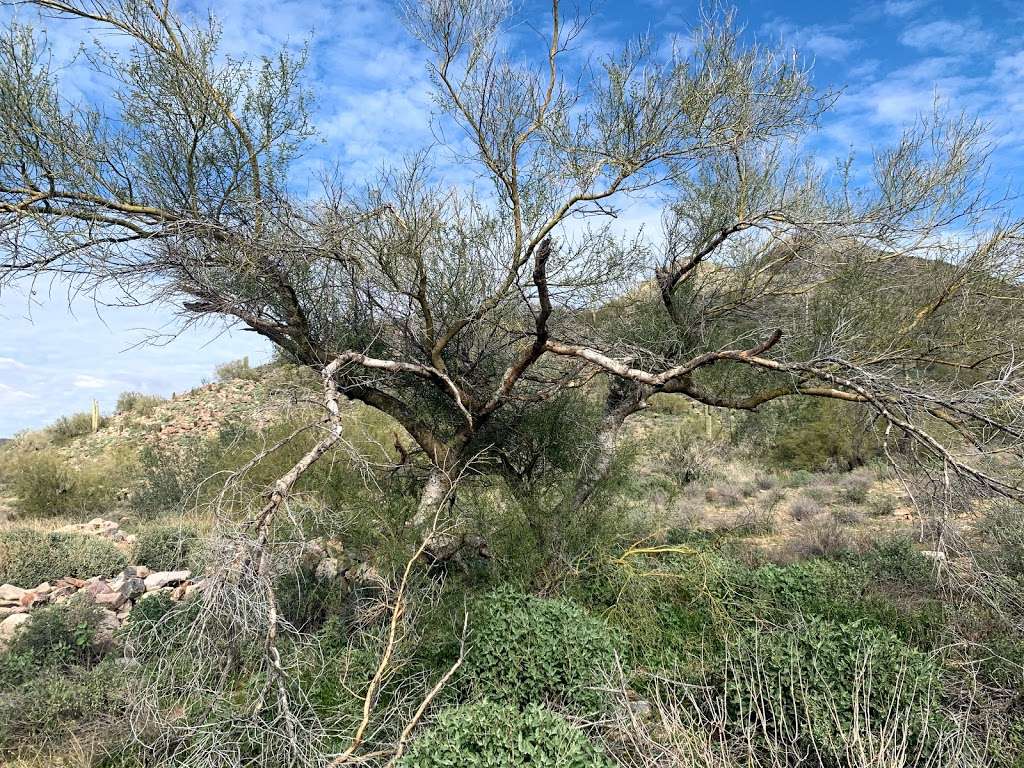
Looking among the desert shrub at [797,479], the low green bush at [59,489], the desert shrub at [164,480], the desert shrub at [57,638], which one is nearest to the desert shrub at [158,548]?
the desert shrub at [57,638]

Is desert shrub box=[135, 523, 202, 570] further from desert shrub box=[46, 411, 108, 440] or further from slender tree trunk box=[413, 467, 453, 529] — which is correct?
desert shrub box=[46, 411, 108, 440]

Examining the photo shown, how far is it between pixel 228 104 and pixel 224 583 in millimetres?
4822

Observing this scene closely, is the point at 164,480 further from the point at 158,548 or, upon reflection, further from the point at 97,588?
the point at 97,588

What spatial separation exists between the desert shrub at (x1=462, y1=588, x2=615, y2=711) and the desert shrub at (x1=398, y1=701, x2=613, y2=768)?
86 cm

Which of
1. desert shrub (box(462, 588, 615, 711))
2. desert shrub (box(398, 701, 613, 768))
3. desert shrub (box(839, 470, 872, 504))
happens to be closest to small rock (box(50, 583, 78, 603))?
desert shrub (box(462, 588, 615, 711))

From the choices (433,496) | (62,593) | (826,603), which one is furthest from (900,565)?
(62,593)

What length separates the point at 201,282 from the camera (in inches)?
257

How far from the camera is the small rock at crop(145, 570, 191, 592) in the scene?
852cm

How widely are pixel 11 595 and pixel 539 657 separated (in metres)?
7.08

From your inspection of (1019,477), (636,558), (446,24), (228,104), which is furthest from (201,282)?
(1019,477)

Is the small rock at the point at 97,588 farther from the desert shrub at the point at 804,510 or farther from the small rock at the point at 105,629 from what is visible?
the desert shrub at the point at 804,510

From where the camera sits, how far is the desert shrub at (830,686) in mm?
4270

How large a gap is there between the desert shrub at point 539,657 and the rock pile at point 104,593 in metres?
4.12

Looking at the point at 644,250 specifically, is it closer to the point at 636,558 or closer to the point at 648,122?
the point at 648,122
